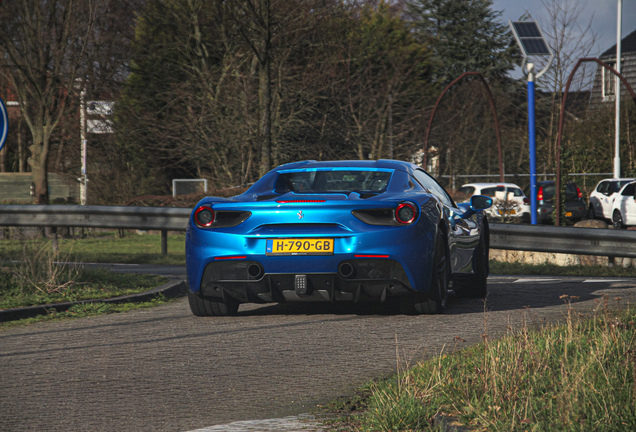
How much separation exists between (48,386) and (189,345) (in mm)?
1399

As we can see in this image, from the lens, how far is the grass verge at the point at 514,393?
3498mm

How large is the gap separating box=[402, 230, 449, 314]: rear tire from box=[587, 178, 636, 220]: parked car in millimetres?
22562

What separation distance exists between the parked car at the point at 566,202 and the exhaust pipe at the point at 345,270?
948 inches

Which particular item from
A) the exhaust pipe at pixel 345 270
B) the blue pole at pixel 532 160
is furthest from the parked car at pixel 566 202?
the exhaust pipe at pixel 345 270

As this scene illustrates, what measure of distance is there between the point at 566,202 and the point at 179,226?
18.5 m

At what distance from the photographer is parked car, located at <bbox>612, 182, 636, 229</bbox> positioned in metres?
27.0

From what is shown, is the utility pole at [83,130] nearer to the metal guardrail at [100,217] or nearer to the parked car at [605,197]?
the metal guardrail at [100,217]

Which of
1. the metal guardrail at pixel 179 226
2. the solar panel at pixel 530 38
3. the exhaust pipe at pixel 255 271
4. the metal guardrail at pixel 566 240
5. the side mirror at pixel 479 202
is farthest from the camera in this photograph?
the solar panel at pixel 530 38

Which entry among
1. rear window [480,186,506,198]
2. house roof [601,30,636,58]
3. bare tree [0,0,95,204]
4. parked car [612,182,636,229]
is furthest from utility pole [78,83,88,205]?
house roof [601,30,636,58]

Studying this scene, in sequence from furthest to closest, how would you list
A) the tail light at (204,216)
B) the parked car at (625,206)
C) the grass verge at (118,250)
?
1. the parked car at (625,206)
2. the grass verge at (118,250)
3. the tail light at (204,216)

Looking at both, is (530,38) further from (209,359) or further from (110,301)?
(209,359)

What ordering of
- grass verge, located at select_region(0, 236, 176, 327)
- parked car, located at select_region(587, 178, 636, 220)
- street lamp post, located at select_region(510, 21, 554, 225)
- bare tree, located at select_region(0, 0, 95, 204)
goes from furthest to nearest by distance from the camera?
parked car, located at select_region(587, 178, 636, 220) < bare tree, located at select_region(0, 0, 95, 204) < street lamp post, located at select_region(510, 21, 554, 225) < grass verge, located at select_region(0, 236, 176, 327)

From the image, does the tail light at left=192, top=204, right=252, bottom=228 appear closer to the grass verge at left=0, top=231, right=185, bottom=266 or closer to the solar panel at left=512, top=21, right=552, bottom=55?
the grass verge at left=0, top=231, right=185, bottom=266

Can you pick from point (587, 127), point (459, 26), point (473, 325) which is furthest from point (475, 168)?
point (473, 325)
